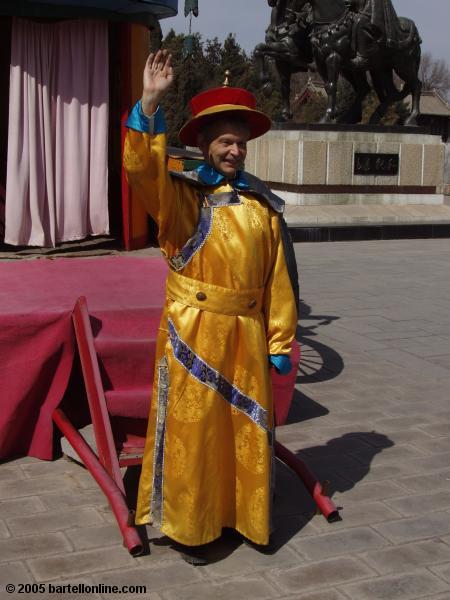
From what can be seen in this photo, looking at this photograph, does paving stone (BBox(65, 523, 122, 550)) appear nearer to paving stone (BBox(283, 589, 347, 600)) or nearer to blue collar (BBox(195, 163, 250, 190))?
paving stone (BBox(283, 589, 347, 600))

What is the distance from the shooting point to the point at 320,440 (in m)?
4.67

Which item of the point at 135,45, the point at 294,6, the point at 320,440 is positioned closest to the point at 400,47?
the point at 294,6

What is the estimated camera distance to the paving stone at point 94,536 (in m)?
3.42

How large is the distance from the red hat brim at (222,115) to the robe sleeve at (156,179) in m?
0.18

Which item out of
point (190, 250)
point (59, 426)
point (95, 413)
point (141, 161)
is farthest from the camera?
point (59, 426)

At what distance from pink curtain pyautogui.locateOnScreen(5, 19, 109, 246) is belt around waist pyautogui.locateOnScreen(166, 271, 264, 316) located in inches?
147

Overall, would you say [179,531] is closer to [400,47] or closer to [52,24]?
[52,24]

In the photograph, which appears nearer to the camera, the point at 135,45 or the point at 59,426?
the point at 59,426

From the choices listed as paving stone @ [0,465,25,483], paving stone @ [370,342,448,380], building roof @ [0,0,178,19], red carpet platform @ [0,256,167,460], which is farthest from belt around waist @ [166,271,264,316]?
building roof @ [0,0,178,19]

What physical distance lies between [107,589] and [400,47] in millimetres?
12797

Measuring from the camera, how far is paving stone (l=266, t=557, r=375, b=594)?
317 centimetres

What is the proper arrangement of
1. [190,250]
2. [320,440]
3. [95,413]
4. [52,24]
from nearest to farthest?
[190,250], [95,413], [320,440], [52,24]

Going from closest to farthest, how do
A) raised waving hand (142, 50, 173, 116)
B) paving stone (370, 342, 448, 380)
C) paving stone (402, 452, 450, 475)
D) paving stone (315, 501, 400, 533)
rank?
1. raised waving hand (142, 50, 173, 116)
2. paving stone (315, 501, 400, 533)
3. paving stone (402, 452, 450, 475)
4. paving stone (370, 342, 448, 380)

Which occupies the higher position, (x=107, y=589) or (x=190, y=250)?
(x=190, y=250)
